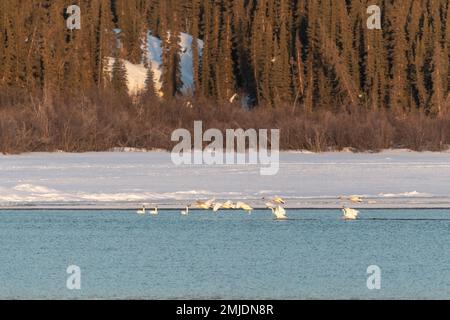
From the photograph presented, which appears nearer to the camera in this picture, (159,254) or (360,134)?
(159,254)

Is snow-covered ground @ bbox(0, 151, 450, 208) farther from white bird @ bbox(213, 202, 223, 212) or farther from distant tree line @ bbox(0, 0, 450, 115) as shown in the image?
distant tree line @ bbox(0, 0, 450, 115)

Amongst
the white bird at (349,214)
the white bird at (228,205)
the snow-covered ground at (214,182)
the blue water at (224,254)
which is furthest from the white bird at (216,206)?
the white bird at (349,214)

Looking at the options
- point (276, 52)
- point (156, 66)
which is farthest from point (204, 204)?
point (156, 66)

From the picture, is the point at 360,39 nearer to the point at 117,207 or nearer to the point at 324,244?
the point at 117,207

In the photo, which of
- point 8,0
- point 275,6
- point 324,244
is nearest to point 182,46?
point 275,6

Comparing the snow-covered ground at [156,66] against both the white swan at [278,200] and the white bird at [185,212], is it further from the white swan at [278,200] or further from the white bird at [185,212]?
the white bird at [185,212]

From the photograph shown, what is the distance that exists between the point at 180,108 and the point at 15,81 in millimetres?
9813

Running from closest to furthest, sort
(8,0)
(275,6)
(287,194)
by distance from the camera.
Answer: (287,194) < (8,0) < (275,6)

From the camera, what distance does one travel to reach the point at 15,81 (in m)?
56.5

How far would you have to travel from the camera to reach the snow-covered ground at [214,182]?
81.0 ft

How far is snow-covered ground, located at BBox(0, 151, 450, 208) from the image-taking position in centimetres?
2470

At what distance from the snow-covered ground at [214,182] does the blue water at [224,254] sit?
5.71ft

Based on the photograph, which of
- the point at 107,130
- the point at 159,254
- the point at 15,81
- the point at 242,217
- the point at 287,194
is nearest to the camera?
the point at 159,254

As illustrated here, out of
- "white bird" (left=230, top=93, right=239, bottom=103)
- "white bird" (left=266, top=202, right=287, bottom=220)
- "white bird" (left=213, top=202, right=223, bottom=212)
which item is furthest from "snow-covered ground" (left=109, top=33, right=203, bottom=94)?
"white bird" (left=266, top=202, right=287, bottom=220)
